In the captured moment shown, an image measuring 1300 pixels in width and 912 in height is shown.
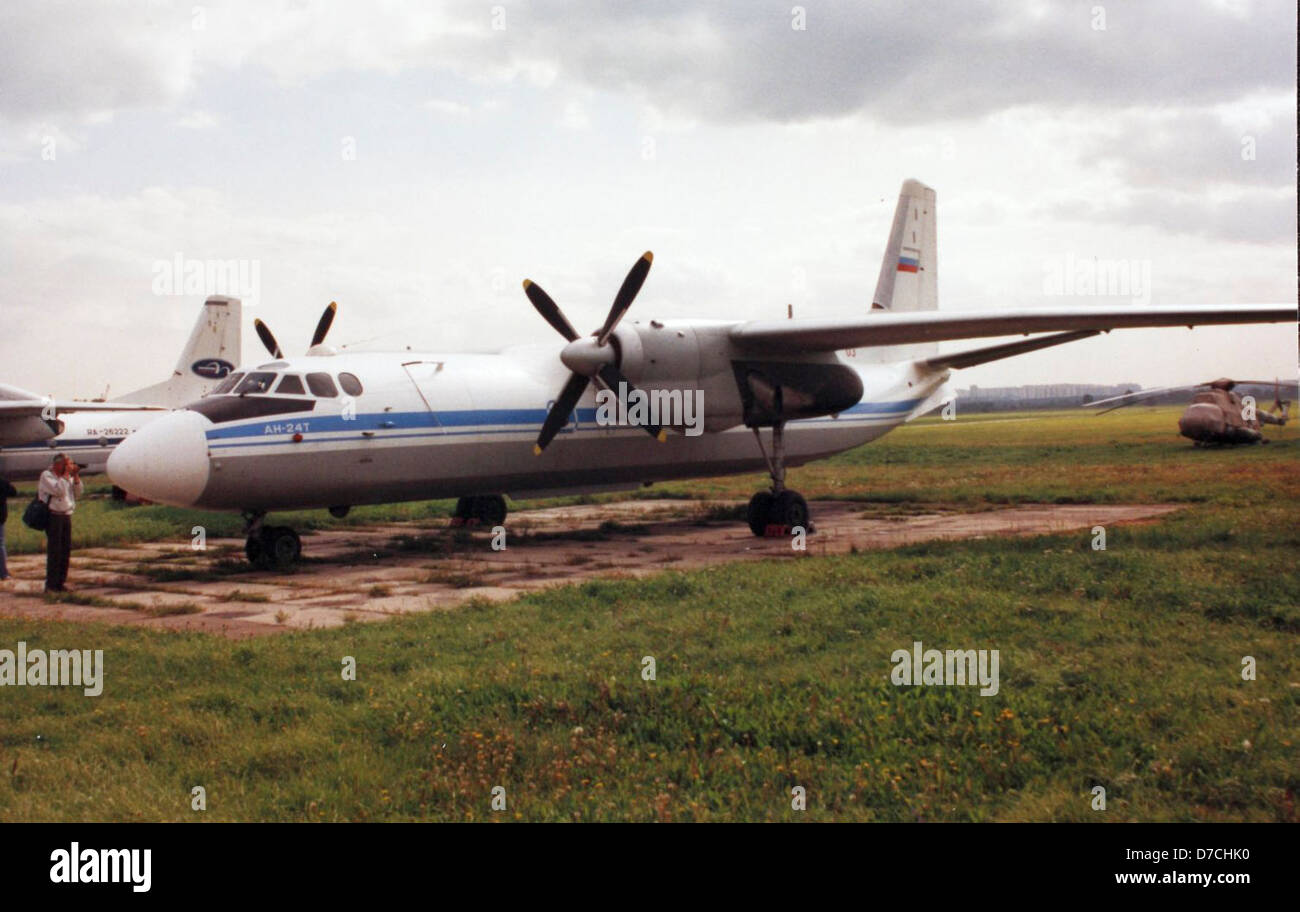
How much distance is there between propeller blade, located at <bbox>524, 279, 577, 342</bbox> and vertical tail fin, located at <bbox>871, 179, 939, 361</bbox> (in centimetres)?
911

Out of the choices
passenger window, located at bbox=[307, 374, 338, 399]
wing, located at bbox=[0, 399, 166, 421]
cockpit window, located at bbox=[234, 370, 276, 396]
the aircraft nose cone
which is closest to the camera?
the aircraft nose cone

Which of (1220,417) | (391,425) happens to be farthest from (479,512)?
(1220,417)

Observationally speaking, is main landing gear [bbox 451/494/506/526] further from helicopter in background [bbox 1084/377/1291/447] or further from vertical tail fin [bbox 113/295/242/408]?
helicopter in background [bbox 1084/377/1291/447]

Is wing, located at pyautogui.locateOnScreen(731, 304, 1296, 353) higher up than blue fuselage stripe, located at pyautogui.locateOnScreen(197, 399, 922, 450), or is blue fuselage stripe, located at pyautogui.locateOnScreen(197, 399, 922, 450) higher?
wing, located at pyautogui.locateOnScreen(731, 304, 1296, 353)

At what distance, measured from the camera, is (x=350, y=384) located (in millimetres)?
15812

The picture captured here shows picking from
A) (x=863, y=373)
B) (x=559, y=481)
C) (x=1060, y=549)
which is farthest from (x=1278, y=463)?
(x=559, y=481)

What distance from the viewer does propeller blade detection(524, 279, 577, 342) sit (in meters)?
17.7

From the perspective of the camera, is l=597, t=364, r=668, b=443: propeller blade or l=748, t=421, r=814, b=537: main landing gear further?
l=748, t=421, r=814, b=537: main landing gear

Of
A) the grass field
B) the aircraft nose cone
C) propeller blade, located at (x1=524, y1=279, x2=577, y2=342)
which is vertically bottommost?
the grass field

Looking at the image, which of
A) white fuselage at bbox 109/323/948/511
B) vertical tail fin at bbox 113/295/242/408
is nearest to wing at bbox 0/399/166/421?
vertical tail fin at bbox 113/295/242/408

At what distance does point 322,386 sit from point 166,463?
8.31ft

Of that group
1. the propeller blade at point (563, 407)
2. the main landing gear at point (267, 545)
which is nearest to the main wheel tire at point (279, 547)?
the main landing gear at point (267, 545)

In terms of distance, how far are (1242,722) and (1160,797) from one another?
1.38 metres

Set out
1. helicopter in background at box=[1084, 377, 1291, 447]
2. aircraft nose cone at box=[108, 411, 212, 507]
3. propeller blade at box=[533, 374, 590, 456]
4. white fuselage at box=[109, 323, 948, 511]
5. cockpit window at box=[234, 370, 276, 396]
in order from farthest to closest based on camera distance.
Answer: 1. helicopter in background at box=[1084, 377, 1291, 447]
2. propeller blade at box=[533, 374, 590, 456]
3. cockpit window at box=[234, 370, 276, 396]
4. white fuselage at box=[109, 323, 948, 511]
5. aircraft nose cone at box=[108, 411, 212, 507]
